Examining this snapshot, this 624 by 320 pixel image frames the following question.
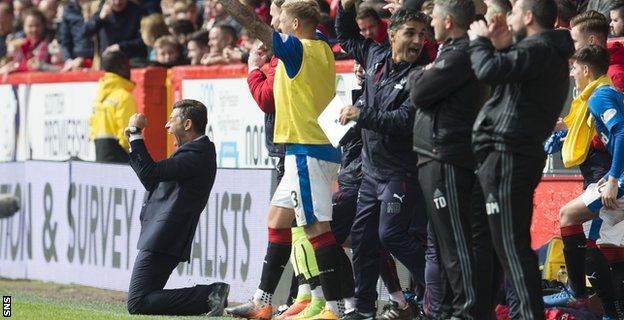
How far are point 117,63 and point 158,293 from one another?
546 centimetres

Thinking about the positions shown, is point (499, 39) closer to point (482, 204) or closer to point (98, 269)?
point (482, 204)

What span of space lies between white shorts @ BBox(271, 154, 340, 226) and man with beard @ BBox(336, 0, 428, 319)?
28 cm

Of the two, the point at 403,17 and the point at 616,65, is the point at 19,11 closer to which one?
the point at 616,65

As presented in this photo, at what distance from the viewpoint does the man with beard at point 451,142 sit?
8.91 metres

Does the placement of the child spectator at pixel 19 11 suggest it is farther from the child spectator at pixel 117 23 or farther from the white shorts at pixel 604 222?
the white shorts at pixel 604 222

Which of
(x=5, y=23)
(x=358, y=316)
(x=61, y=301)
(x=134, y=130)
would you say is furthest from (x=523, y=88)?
(x=5, y=23)

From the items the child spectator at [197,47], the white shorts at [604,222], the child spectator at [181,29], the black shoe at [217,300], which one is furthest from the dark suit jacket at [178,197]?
the child spectator at [181,29]

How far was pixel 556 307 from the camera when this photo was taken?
1055 centimetres

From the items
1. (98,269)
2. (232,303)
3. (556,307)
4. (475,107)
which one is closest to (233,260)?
(232,303)

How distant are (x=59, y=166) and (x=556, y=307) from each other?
7508mm

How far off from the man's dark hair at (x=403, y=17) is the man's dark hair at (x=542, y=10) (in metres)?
1.53

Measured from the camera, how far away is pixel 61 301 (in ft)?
44.2

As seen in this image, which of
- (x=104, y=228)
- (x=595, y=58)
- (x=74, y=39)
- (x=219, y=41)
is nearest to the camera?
(x=595, y=58)
